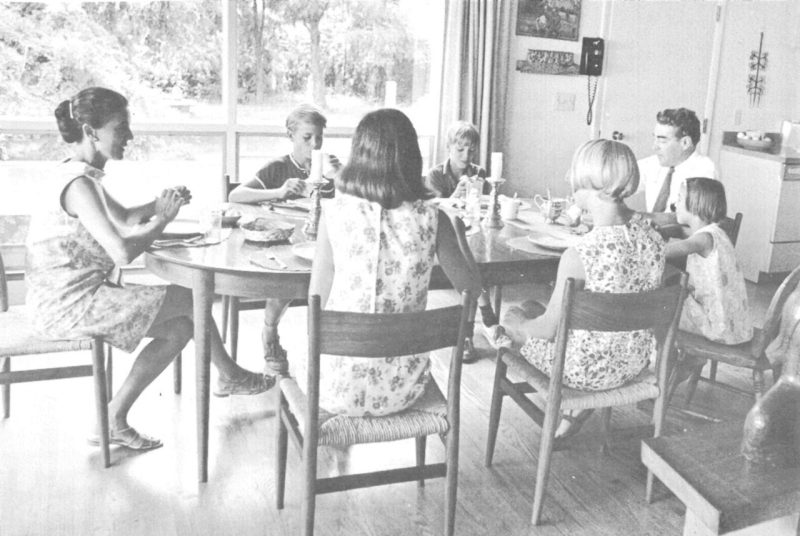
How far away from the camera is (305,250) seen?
7.98 ft

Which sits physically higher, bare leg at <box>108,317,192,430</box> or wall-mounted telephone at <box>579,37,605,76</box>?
wall-mounted telephone at <box>579,37,605,76</box>

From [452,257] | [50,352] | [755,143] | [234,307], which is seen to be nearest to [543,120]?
[755,143]

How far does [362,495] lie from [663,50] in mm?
3968

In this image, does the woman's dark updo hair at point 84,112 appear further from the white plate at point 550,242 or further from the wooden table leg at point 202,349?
the white plate at point 550,242

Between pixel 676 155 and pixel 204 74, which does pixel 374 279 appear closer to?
pixel 676 155

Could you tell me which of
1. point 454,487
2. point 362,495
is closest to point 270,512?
point 362,495

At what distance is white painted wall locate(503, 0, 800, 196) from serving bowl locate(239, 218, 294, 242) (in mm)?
2447

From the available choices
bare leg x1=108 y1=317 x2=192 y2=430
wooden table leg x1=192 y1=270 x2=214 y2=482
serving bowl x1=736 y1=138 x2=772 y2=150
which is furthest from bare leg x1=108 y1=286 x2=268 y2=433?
serving bowl x1=736 y1=138 x2=772 y2=150

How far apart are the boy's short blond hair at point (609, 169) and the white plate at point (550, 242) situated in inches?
17.5

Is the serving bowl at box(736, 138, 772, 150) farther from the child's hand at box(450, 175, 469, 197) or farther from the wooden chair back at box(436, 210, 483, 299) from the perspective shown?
the wooden chair back at box(436, 210, 483, 299)

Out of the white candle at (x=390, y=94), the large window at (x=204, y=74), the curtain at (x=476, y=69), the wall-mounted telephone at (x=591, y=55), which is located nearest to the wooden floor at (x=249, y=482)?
the large window at (x=204, y=74)

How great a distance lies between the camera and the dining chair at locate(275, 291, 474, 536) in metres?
1.77

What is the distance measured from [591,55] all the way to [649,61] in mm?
492

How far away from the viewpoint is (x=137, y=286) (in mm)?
2539
